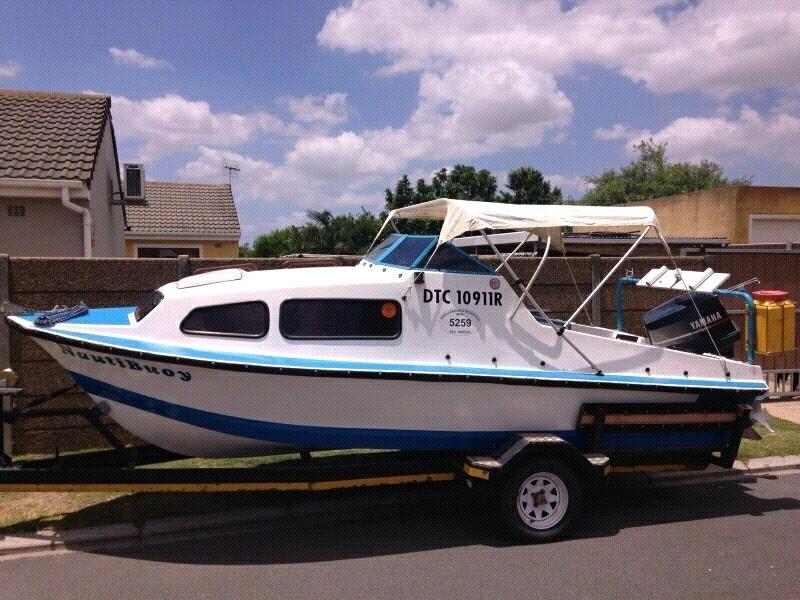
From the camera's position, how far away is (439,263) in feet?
18.1

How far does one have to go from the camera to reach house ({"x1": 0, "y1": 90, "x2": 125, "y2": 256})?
1042 cm

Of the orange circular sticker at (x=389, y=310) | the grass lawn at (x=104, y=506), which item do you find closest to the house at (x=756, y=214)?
the orange circular sticker at (x=389, y=310)

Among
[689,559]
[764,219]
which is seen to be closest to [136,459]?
[689,559]

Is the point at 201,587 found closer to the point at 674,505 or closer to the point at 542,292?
the point at 674,505

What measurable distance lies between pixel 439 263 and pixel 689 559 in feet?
9.37

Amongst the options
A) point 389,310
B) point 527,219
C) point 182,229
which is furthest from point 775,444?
point 182,229

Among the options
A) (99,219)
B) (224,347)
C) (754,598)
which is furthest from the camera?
(99,219)

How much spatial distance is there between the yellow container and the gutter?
30.6ft

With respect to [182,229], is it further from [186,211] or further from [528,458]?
[528,458]

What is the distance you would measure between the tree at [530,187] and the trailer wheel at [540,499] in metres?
38.3

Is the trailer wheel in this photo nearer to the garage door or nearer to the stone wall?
the stone wall

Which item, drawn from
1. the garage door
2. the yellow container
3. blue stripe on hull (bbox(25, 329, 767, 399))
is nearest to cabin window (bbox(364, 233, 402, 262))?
blue stripe on hull (bbox(25, 329, 767, 399))

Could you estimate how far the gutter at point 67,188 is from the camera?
10.2 metres

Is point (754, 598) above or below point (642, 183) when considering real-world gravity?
below
